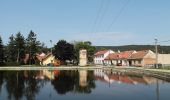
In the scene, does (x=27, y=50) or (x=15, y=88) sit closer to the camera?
(x=15, y=88)

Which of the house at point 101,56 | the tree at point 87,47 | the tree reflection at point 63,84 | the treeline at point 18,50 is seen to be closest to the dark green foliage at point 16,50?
the treeline at point 18,50

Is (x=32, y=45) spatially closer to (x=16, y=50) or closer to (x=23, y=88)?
(x=16, y=50)

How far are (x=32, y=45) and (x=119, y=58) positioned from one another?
29.9 metres

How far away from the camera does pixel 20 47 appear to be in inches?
4269

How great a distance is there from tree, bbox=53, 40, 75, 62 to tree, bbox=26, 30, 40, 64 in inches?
258

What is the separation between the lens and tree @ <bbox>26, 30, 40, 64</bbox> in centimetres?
11025

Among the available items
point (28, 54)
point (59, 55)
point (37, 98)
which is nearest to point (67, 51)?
point (59, 55)

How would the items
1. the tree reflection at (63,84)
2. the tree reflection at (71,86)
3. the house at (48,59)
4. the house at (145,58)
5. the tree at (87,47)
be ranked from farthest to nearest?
the tree at (87,47), the house at (48,59), the house at (145,58), the tree reflection at (63,84), the tree reflection at (71,86)

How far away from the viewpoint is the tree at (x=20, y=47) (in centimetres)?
10744

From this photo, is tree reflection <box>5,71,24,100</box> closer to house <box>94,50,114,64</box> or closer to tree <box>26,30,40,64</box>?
tree <box>26,30,40,64</box>

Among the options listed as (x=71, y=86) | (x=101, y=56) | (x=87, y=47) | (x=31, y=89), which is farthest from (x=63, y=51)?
(x=31, y=89)

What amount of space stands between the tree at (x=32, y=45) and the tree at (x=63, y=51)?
6.56m

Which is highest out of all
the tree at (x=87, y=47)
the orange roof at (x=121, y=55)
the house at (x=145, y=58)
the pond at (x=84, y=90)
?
the tree at (x=87, y=47)

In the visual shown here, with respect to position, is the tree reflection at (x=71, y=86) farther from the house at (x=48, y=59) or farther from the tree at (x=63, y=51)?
the house at (x=48, y=59)
